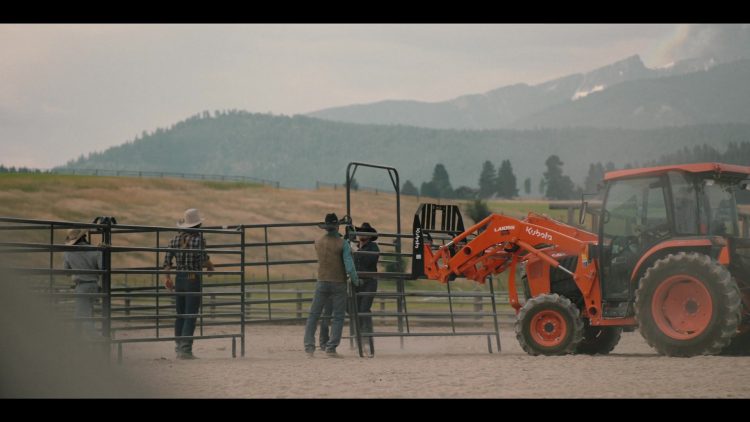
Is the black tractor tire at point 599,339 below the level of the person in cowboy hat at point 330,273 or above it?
below

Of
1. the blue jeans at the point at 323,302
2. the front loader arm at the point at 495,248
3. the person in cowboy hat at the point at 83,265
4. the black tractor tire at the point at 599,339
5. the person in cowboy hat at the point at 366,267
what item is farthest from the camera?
the person in cowboy hat at the point at 366,267

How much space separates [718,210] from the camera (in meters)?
13.1

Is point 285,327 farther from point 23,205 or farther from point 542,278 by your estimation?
point 23,205

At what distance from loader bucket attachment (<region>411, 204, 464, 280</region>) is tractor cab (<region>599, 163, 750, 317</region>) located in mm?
2484

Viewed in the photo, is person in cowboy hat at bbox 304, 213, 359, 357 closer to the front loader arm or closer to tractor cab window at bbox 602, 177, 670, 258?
the front loader arm

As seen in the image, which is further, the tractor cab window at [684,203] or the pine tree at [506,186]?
the pine tree at [506,186]

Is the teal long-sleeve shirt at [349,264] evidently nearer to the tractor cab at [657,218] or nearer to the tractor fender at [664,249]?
the tractor cab at [657,218]

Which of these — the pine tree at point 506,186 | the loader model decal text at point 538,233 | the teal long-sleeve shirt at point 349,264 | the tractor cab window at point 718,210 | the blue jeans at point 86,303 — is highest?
the pine tree at point 506,186

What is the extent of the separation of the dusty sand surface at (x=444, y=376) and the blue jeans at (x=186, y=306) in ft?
1.12

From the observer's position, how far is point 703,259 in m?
12.1

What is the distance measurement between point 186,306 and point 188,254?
0.67 meters

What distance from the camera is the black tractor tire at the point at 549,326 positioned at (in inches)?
533

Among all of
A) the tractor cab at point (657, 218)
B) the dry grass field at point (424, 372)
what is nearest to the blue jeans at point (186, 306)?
the dry grass field at point (424, 372)

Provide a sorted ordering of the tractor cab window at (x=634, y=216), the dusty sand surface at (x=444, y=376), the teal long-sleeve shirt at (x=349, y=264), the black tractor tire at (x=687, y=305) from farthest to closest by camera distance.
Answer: the teal long-sleeve shirt at (x=349, y=264)
the tractor cab window at (x=634, y=216)
the black tractor tire at (x=687, y=305)
the dusty sand surface at (x=444, y=376)
